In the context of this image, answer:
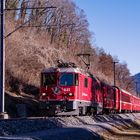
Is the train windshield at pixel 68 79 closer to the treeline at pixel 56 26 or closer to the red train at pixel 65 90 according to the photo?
the red train at pixel 65 90

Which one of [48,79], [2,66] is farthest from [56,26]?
[2,66]

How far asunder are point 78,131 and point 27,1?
206ft

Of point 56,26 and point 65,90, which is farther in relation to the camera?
point 56,26

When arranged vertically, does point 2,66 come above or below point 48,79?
above

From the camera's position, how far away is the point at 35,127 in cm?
2245

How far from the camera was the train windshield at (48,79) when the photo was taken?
3459cm

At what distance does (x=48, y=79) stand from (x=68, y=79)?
1503 mm

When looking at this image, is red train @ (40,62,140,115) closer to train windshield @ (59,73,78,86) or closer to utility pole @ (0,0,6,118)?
train windshield @ (59,73,78,86)

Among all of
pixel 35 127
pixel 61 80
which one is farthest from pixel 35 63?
pixel 35 127

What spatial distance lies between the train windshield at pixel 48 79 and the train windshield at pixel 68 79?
51 centimetres

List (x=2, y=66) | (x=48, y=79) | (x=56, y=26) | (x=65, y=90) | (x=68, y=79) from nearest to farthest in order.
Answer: (x=2, y=66) < (x=65, y=90) < (x=68, y=79) < (x=48, y=79) < (x=56, y=26)

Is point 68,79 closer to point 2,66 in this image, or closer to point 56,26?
point 2,66

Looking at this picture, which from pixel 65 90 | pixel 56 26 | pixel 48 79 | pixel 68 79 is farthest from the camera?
pixel 56 26

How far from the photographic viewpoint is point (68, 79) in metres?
34.5
